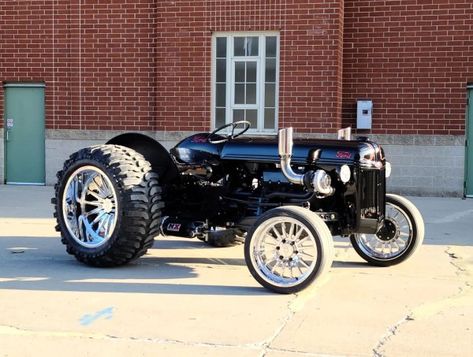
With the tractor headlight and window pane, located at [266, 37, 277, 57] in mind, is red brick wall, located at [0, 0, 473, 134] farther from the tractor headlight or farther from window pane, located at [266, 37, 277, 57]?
the tractor headlight

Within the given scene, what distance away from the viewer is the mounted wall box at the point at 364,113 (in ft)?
44.2

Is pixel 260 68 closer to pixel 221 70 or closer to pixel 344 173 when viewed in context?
pixel 221 70

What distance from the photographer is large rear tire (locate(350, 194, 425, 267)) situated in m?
6.88

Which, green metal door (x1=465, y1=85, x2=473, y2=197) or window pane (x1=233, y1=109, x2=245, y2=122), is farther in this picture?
window pane (x1=233, y1=109, x2=245, y2=122)

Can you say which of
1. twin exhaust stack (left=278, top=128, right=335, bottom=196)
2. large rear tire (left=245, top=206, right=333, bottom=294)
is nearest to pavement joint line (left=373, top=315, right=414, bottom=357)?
large rear tire (left=245, top=206, right=333, bottom=294)

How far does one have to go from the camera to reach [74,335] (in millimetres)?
4645

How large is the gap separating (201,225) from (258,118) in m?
7.27

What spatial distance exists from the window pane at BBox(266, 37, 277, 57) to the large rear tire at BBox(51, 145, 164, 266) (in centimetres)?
745

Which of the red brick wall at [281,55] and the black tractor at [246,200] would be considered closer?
the black tractor at [246,200]

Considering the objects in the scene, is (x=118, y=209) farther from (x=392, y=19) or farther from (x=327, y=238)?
(x=392, y=19)

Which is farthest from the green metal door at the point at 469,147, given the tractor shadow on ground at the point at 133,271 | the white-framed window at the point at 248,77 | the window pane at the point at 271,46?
the tractor shadow on ground at the point at 133,271

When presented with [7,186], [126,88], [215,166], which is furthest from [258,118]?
[215,166]

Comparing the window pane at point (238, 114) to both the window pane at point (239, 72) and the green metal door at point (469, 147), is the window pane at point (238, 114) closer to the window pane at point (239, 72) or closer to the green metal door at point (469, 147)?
the window pane at point (239, 72)

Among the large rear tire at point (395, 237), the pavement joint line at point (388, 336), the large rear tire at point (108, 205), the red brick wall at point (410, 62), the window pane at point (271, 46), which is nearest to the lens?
the pavement joint line at point (388, 336)
